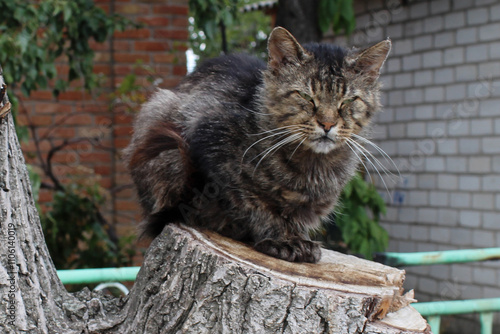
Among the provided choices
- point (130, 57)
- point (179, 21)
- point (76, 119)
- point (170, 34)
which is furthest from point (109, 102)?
point (179, 21)

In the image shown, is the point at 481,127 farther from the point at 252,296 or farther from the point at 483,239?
the point at 252,296

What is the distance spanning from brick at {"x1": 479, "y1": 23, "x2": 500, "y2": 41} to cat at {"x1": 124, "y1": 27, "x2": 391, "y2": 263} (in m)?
3.15

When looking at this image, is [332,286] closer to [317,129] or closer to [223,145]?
[317,129]

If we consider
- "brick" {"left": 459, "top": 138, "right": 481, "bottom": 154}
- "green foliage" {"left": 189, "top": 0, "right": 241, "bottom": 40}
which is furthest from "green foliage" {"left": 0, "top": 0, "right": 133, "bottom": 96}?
"brick" {"left": 459, "top": 138, "right": 481, "bottom": 154}

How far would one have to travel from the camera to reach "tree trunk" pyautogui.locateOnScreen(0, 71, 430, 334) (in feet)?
4.79

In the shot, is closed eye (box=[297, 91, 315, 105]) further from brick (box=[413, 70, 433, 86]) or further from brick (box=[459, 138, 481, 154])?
brick (box=[413, 70, 433, 86])

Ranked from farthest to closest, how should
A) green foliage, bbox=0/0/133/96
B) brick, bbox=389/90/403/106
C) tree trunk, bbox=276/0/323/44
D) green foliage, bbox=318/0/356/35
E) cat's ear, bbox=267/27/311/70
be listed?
brick, bbox=389/90/403/106 < tree trunk, bbox=276/0/323/44 < green foliage, bbox=318/0/356/35 < green foliage, bbox=0/0/133/96 < cat's ear, bbox=267/27/311/70

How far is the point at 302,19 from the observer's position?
3.85 metres

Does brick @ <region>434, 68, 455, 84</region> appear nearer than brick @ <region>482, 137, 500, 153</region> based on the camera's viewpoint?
No

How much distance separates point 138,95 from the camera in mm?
4062

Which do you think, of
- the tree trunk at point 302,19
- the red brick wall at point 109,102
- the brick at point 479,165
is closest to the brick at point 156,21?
the red brick wall at point 109,102

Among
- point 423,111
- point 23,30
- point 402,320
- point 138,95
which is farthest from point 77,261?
point 423,111

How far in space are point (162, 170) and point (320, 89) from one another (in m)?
0.62

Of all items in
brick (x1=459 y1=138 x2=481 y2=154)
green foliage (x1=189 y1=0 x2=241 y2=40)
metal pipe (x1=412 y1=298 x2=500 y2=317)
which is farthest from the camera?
brick (x1=459 y1=138 x2=481 y2=154)
